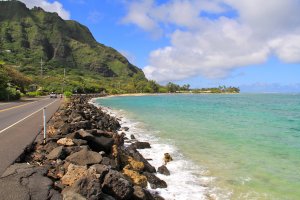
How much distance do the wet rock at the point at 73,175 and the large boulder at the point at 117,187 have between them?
645mm

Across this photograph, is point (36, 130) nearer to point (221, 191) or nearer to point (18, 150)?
point (18, 150)

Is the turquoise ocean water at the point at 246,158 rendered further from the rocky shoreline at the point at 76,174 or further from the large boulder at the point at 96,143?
the large boulder at the point at 96,143

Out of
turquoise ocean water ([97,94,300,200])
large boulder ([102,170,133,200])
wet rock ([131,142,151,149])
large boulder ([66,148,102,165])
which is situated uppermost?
large boulder ([66,148,102,165])

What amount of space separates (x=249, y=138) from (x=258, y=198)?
13.6 metres

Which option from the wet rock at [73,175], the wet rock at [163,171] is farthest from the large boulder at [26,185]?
the wet rock at [163,171]

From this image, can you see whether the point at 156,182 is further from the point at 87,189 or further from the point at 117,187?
→ the point at 87,189

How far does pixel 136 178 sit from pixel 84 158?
1942 millimetres

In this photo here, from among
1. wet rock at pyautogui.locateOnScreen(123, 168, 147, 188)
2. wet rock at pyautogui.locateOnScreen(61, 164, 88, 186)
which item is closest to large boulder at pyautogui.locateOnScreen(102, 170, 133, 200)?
wet rock at pyautogui.locateOnScreen(61, 164, 88, 186)

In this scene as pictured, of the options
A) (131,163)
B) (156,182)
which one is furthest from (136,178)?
(131,163)

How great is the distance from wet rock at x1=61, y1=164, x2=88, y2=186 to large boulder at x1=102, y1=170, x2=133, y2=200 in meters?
0.65

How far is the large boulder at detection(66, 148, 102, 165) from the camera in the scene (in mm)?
10539

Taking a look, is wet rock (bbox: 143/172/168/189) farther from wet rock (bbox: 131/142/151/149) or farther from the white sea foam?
wet rock (bbox: 131/142/151/149)

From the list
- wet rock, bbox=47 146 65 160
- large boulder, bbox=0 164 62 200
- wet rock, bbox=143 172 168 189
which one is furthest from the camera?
wet rock, bbox=143 172 168 189

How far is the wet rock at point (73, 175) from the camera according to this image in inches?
340
